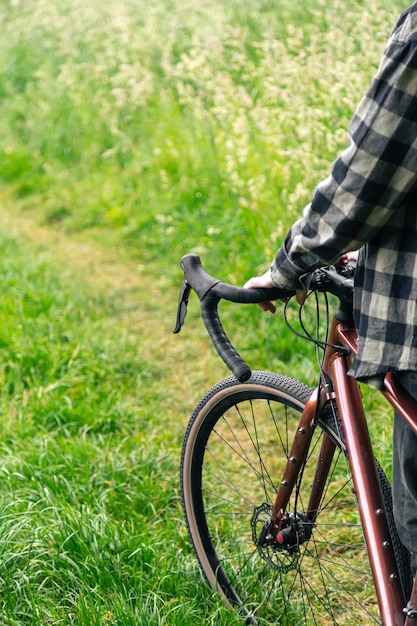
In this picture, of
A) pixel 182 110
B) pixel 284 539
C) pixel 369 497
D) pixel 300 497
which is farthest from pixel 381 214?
pixel 182 110

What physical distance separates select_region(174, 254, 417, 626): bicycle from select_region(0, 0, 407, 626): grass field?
184mm

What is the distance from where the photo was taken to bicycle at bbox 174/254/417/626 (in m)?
1.89

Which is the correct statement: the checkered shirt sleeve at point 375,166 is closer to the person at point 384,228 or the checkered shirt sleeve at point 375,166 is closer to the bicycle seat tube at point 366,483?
the person at point 384,228

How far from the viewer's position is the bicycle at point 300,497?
1.89 metres

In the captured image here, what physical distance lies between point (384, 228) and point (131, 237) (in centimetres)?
461

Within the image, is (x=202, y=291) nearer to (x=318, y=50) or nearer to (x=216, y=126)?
(x=318, y=50)

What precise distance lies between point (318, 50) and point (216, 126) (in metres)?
1.27

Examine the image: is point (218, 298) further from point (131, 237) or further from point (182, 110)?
point (182, 110)

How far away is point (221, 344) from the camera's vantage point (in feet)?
6.49

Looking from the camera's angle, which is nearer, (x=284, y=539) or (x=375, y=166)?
(x=375, y=166)

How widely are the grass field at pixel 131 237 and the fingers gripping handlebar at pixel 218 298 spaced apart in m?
0.98

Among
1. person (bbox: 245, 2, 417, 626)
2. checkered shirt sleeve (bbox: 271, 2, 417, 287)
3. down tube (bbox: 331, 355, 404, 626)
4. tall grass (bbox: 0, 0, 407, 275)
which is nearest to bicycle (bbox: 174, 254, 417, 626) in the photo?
down tube (bbox: 331, 355, 404, 626)

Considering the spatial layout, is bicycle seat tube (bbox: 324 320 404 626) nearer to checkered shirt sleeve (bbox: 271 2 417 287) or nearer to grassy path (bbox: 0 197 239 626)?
checkered shirt sleeve (bbox: 271 2 417 287)

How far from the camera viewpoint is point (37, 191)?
22.9 ft
